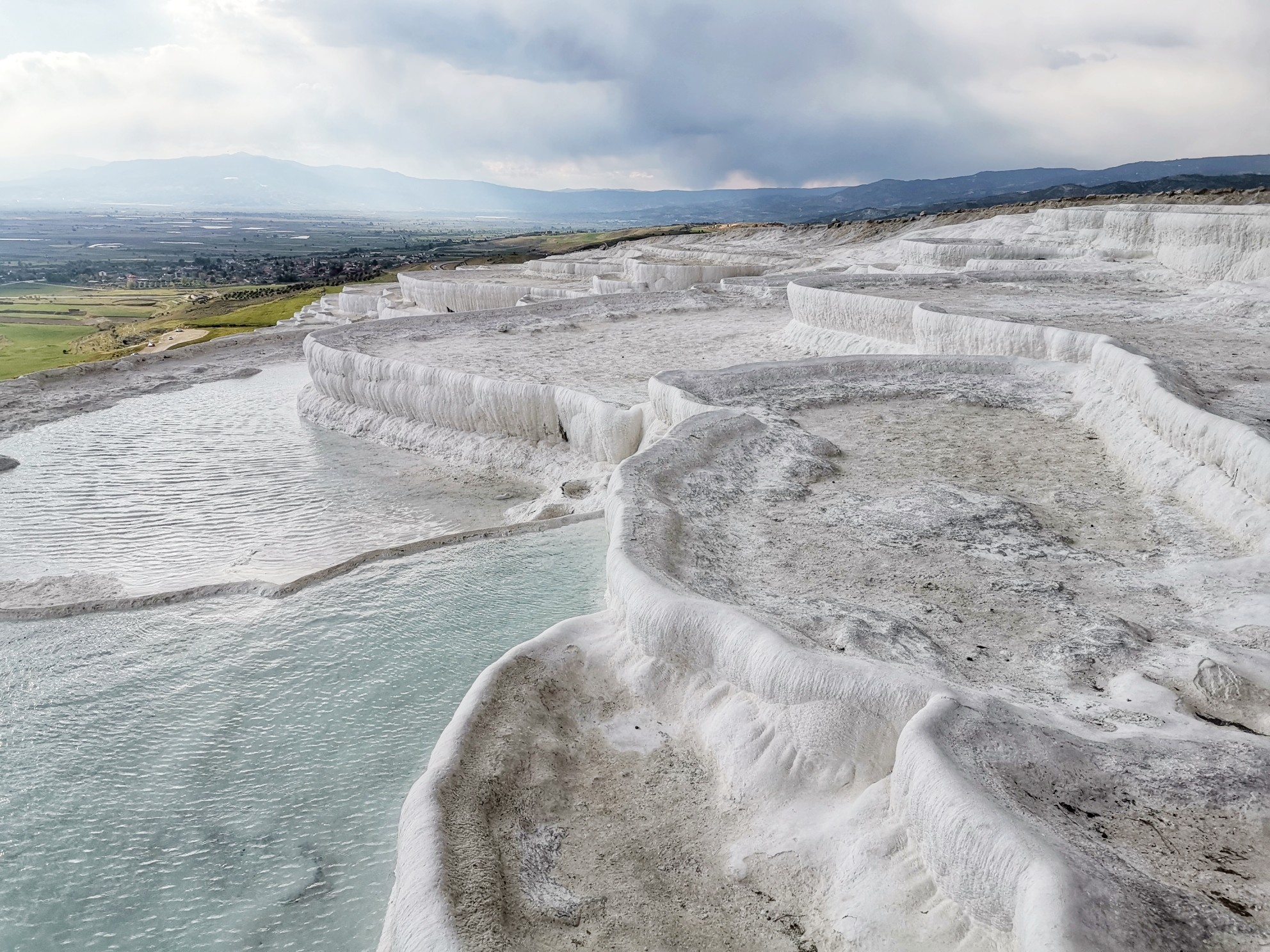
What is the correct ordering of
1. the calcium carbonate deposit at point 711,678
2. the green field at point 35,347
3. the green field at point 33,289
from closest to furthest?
the calcium carbonate deposit at point 711,678 < the green field at point 35,347 < the green field at point 33,289

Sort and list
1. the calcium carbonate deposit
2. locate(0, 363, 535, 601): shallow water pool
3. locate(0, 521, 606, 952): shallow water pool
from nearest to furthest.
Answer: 1. the calcium carbonate deposit
2. locate(0, 521, 606, 952): shallow water pool
3. locate(0, 363, 535, 601): shallow water pool

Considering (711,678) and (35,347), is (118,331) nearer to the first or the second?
(35,347)

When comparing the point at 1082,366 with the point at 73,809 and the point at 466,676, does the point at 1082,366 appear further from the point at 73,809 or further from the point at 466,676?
the point at 73,809

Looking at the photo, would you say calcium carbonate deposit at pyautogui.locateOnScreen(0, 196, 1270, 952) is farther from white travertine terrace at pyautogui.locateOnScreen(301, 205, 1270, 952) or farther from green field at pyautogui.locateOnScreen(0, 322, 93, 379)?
green field at pyautogui.locateOnScreen(0, 322, 93, 379)

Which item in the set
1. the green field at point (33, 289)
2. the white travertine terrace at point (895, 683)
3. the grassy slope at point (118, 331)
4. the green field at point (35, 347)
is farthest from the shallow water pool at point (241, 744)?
the green field at point (33, 289)

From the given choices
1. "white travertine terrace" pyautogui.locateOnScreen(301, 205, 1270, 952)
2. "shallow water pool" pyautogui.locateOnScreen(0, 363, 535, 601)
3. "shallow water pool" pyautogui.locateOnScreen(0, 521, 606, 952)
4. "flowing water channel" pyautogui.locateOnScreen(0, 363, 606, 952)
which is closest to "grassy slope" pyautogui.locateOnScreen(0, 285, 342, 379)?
"shallow water pool" pyautogui.locateOnScreen(0, 363, 535, 601)

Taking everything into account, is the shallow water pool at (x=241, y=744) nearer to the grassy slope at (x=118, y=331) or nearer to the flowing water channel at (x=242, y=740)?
the flowing water channel at (x=242, y=740)

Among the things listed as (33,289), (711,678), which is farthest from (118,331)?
(711,678)
